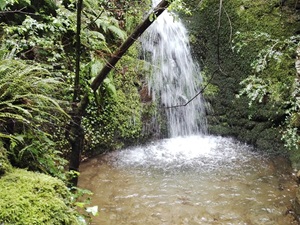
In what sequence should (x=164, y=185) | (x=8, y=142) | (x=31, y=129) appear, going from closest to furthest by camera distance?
(x=8, y=142), (x=31, y=129), (x=164, y=185)

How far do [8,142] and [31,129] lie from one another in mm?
238

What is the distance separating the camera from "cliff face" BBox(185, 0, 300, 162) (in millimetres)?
5910

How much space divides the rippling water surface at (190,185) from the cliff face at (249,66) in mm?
579

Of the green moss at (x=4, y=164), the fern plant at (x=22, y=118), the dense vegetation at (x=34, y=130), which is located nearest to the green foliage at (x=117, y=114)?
the dense vegetation at (x=34, y=130)

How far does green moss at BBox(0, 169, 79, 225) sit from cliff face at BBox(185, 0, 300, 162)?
182 inches

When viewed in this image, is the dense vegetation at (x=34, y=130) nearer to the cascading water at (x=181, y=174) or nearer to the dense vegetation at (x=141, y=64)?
the dense vegetation at (x=141, y=64)

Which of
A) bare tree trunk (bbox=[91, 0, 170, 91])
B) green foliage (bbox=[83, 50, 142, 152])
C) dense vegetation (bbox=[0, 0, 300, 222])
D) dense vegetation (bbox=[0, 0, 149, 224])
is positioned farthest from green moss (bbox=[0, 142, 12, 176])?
green foliage (bbox=[83, 50, 142, 152])

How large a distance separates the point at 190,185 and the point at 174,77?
3008 mm

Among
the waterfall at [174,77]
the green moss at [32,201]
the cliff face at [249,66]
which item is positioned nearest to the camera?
the green moss at [32,201]

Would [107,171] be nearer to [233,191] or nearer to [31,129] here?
[233,191]

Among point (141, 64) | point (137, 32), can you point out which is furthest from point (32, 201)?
point (141, 64)

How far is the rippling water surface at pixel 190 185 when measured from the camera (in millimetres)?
3816

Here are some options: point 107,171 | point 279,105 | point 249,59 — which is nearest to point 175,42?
point 249,59

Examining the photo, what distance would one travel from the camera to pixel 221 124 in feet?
21.9
